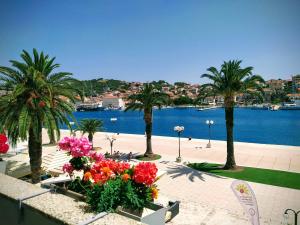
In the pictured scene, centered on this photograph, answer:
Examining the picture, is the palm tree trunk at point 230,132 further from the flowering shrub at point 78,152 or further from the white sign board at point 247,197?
the flowering shrub at point 78,152

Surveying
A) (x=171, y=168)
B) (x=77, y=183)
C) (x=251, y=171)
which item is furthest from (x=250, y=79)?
(x=77, y=183)

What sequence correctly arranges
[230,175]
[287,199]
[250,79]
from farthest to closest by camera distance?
[250,79] < [230,175] < [287,199]

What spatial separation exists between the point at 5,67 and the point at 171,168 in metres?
16.2

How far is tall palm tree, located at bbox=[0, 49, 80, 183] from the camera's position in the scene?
12.9 metres

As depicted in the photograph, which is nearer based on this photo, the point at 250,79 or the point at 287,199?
the point at 287,199

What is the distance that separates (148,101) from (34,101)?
58.6ft

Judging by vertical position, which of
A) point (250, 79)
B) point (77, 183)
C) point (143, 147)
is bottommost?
point (143, 147)

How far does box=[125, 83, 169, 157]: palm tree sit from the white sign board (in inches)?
899

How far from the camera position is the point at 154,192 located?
481cm

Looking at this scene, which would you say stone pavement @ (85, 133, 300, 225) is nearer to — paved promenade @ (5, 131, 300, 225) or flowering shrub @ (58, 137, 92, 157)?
paved promenade @ (5, 131, 300, 225)

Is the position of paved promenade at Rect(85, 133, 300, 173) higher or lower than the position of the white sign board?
lower

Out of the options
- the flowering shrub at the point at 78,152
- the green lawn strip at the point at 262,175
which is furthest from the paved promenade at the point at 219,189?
the flowering shrub at the point at 78,152

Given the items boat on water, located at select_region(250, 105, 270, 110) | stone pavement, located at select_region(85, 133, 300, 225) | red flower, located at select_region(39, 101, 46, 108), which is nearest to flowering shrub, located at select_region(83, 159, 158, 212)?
stone pavement, located at select_region(85, 133, 300, 225)

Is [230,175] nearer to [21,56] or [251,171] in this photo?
[251,171]
